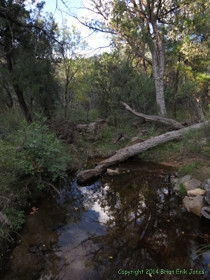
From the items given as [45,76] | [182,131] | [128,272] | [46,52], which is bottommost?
[128,272]

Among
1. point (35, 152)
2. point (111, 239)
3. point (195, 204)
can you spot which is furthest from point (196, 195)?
point (35, 152)

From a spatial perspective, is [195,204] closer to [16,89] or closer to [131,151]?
[131,151]

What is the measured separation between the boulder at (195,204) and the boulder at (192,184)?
46cm

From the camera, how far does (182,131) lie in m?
6.51

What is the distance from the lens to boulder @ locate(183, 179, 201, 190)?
3983 mm

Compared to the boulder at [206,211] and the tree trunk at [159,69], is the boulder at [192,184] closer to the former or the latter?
the boulder at [206,211]

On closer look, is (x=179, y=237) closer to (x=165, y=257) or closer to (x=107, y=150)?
(x=165, y=257)

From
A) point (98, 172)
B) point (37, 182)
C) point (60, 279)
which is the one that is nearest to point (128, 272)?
point (60, 279)

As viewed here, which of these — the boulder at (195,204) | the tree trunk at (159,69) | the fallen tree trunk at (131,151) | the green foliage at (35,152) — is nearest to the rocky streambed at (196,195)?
the boulder at (195,204)

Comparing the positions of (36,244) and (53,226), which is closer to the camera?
(36,244)

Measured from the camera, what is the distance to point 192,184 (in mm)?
4051

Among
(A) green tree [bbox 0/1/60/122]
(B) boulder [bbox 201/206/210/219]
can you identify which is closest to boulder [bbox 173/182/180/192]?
(B) boulder [bbox 201/206/210/219]

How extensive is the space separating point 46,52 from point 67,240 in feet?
23.0

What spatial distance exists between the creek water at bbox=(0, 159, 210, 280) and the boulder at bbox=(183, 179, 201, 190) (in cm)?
36
